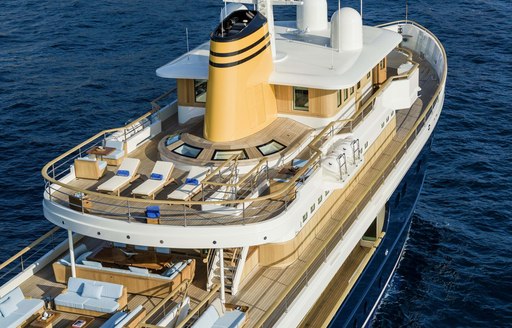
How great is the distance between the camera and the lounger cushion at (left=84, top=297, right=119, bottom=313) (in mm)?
24844

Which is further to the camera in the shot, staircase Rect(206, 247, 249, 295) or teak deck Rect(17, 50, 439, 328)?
staircase Rect(206, 247, 249, 295)

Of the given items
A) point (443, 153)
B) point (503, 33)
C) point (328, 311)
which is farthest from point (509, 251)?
point (503, 33)

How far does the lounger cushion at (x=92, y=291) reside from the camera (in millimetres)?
25250

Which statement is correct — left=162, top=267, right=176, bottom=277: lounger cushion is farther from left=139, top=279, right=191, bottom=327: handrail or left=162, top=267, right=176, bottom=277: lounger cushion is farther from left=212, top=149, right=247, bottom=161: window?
left=212, top=149, right=247, bottom=161: window

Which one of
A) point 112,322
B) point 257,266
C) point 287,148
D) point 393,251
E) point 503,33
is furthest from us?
point 503,33

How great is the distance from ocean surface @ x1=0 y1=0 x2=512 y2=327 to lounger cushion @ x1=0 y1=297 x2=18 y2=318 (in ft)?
48.9

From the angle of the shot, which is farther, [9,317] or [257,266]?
[257,266]

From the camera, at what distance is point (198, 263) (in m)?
27.5

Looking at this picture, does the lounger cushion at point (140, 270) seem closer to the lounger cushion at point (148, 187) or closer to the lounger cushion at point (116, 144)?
the lounger cushion at point (148, 187)

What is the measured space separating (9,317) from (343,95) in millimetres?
14455

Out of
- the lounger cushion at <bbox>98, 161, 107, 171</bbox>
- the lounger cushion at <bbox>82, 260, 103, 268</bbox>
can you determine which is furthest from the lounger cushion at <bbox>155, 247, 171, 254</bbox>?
the lounger cushion at <bbox>98, 161, 107, 171</bbox>

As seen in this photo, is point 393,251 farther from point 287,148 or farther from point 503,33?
point 503,33

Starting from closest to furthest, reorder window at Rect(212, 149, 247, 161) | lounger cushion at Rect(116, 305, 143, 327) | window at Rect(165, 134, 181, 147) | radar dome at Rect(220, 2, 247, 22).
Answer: lounger cushion at Rect(116, 305, 143, 327) → window at Rect(212, 149, 247, 161) → window at Rect(165, 134, 181, 147) → radar dome at Rect(220, 2, 247, 22)

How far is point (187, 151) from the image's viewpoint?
29609 millimetres
